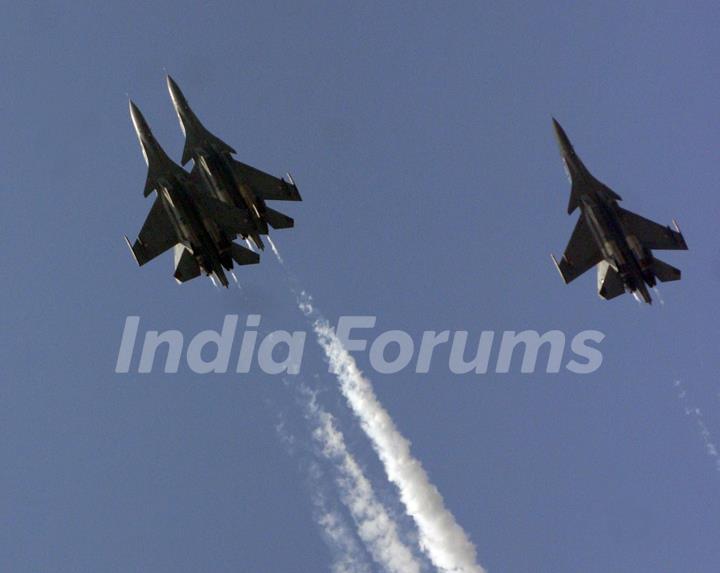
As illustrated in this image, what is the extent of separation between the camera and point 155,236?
230ft

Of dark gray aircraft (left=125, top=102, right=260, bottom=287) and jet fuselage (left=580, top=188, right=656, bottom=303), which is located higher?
dark gray aircraft (left=125, top=102, right=260, bottom=287)

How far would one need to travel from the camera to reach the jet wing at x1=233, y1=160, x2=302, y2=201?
236 feet

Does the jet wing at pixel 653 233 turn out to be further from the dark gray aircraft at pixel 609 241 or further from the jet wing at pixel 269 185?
the jet wing at pixel 269 185

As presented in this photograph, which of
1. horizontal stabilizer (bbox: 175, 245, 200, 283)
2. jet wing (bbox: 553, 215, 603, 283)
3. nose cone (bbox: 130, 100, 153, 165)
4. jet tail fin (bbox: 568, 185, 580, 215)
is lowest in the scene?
jet wing (bbox: 553, 215, 603, 283)

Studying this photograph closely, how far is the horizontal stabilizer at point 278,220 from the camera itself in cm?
7125

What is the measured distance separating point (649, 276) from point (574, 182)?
25.3 ft

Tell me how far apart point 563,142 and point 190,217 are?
24.7m

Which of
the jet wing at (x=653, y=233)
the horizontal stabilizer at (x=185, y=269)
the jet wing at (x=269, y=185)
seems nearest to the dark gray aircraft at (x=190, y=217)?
the horizontal stabilizer at (x=185, y=269)

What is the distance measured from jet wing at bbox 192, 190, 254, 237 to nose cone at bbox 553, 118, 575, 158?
21.2 m

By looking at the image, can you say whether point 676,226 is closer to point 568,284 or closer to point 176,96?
point 568,284

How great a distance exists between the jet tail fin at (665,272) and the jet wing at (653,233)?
144cm

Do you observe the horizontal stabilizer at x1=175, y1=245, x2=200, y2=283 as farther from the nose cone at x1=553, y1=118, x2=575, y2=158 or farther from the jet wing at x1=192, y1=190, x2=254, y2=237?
the nose cone at x1=553, y1=118, x2=575, y2=158

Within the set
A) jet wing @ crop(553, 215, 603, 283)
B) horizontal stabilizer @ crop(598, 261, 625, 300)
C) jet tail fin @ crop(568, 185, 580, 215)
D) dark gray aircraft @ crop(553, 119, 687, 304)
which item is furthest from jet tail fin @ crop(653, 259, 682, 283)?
jet tail fin @ crop(568, 185, 580, 215)

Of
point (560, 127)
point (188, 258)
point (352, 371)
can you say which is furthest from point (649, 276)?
point (188, 258)
